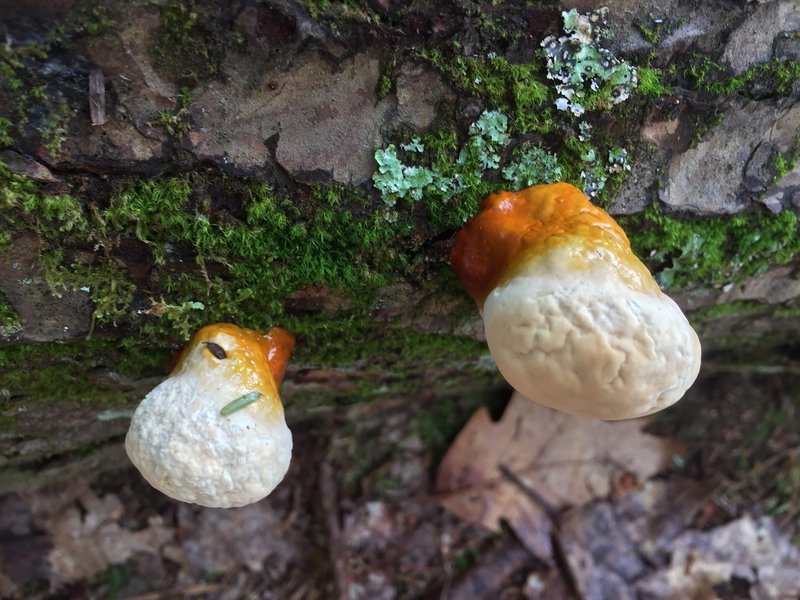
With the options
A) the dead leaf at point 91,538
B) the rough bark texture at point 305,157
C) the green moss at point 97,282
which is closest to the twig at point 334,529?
the dead leaf at point 91,538

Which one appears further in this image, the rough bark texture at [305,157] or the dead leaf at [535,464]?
the dead leaf at [535,464]

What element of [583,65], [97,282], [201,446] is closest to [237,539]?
[201,446]

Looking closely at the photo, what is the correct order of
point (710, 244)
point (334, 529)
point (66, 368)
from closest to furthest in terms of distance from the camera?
point (66, 368), point (710, 244), point (334, 529)

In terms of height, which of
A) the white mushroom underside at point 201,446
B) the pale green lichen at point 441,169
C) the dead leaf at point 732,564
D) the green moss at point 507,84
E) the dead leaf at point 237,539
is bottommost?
the dead leaf at point 237,539

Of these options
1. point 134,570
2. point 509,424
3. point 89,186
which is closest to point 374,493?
point 509,424

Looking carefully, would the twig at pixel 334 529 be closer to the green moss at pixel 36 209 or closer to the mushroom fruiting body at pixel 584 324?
the mushroom fruiting body at pixel 584 324

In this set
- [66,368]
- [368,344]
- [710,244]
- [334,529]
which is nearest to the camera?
[66,368]

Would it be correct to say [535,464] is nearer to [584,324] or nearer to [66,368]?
[584,324]
